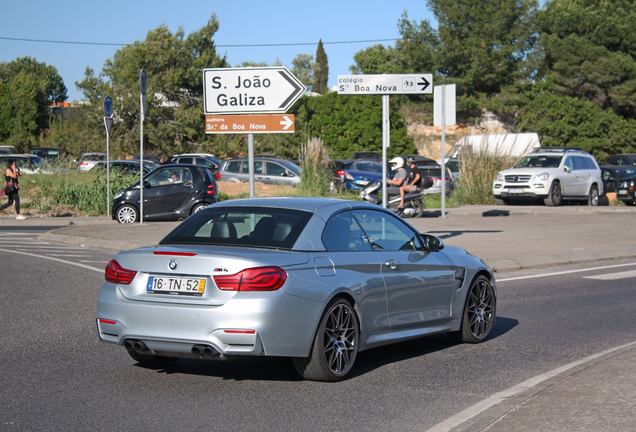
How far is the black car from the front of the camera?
2270 cm

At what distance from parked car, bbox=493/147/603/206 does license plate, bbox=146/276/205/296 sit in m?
23.5

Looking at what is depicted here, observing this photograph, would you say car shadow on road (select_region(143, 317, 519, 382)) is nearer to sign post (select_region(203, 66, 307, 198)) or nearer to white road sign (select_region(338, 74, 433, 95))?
sign post (select_region(203, 66, 307, 198))

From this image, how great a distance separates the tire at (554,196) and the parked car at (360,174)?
7501 mm

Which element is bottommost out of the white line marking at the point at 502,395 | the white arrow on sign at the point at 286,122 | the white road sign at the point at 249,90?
the white line marking at the point at 502,395

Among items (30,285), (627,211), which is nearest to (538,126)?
(627,211)

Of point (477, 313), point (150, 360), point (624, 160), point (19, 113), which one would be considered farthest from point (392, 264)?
point (19, 113)

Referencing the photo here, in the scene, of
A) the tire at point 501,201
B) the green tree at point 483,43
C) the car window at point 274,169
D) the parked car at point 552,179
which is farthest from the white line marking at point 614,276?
the green tree at point 483,43

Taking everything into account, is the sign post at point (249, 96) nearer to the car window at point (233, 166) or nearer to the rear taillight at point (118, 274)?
the rear taillight at point (118, 274)

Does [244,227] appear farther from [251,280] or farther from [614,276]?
[614,276]

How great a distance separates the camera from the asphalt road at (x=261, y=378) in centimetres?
537

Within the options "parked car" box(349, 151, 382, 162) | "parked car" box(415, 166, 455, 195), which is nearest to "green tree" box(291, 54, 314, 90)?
"parked car" box(349, 151, 382, 162)

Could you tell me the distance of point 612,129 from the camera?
63.8m

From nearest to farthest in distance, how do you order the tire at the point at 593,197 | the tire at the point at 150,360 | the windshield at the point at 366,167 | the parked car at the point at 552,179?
the tire at the point at 150,360
the parked car at the point at 552,179
the tire at the point at 593,197
the windshield at the point at 366,167

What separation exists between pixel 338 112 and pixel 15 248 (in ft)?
160
